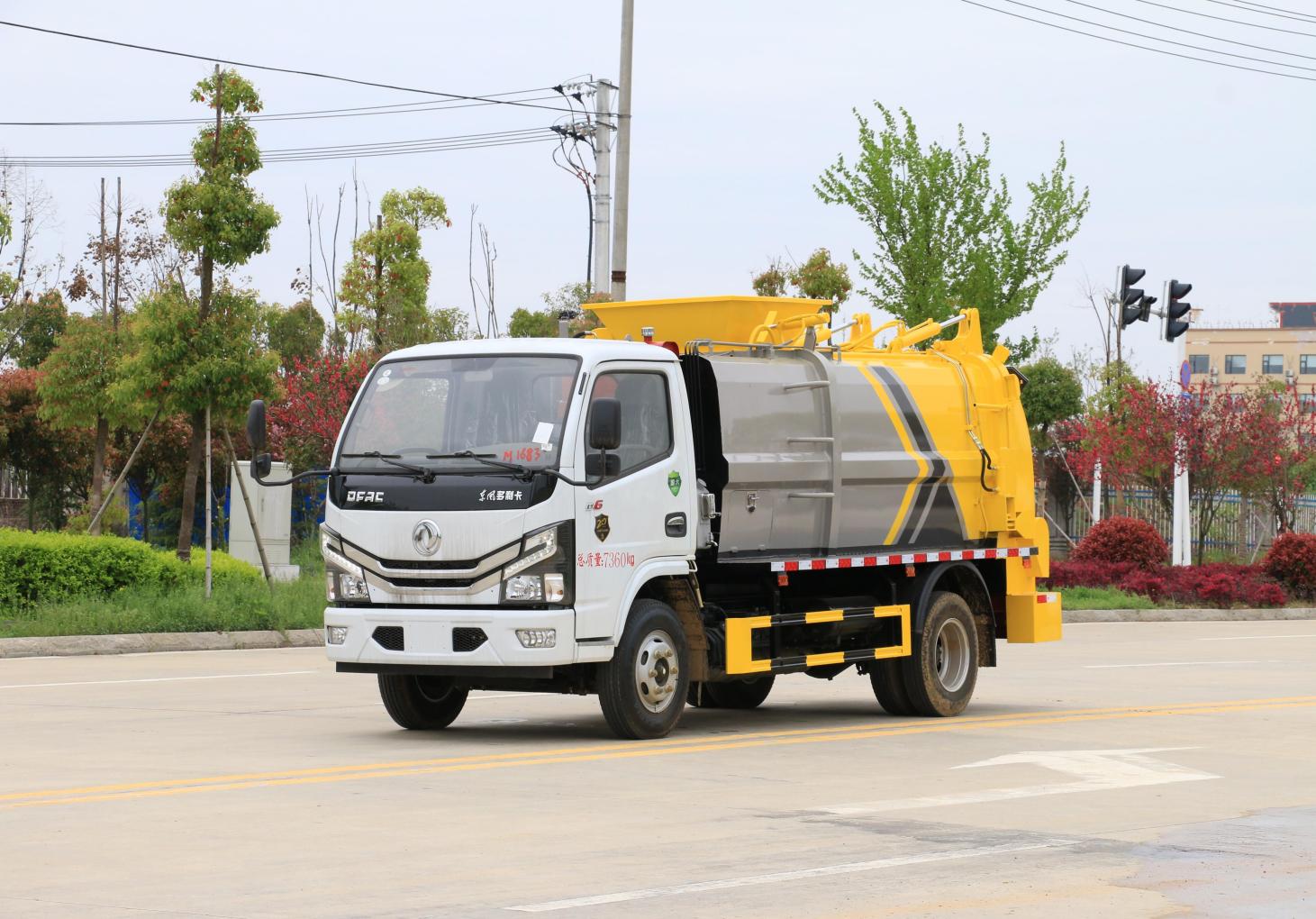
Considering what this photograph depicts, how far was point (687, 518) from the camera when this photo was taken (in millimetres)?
13086

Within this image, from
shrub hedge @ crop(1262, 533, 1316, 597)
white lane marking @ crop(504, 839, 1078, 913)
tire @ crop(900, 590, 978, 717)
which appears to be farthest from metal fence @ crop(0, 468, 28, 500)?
white lane marking @ crop(504, 839, 1078, 913)

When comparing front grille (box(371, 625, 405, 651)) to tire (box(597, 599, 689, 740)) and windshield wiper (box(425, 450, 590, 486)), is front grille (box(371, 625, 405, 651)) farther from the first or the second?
tire (box(597, 599, 689, 740))

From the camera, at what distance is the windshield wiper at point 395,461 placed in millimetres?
12344

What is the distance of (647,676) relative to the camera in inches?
505

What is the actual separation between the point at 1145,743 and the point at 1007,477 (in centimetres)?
337

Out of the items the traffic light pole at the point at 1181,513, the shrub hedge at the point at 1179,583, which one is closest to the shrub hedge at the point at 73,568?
the shrub hedge at the point at 1179,583

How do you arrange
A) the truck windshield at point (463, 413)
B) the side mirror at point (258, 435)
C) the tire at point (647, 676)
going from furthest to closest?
the side mirror at point (258, 435) → the tire at point (647, 676) → the truck windshield at point (463, 413)

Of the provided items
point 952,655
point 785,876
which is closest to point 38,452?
point 952,655

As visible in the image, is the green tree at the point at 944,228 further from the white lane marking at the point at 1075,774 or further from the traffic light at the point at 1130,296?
the white lane marking at the point at 1075,774

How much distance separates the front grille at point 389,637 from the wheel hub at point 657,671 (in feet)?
5.10

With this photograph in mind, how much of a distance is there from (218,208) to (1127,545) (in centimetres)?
1867

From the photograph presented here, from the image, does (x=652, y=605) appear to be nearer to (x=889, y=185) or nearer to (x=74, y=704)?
(x=74, y=704)

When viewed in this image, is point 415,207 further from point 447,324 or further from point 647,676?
point 647,676

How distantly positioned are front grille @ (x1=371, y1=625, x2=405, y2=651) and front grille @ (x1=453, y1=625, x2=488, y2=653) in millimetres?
385
